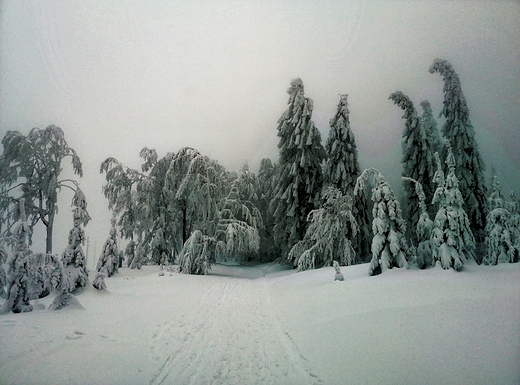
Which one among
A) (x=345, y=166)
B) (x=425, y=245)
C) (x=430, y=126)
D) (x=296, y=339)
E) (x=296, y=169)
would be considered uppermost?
(x=430, y=126)

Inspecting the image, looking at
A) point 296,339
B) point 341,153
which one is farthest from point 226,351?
point 341,153

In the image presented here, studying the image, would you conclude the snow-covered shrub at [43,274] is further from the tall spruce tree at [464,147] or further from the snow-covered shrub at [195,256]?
the tall spruce tree at [464,147]

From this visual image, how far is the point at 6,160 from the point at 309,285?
5.79 m

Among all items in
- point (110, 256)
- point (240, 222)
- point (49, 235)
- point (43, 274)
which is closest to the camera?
point (43, 274)

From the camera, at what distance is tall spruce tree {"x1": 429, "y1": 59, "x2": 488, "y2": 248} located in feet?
16.2

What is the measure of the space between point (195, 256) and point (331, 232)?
4.47 metres

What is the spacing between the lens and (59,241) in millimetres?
4797

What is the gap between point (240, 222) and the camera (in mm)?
10820

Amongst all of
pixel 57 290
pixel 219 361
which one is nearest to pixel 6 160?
pixel 57 290

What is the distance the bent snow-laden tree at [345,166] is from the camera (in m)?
6.49

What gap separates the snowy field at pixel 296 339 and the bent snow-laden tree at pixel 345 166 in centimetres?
341

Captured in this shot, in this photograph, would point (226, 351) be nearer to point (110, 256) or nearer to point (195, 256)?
point (110, 256)

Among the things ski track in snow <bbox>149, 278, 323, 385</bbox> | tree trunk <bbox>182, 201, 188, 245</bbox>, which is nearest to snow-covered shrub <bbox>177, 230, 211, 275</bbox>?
tree trunk <bbox>182, 201, 188, 245</bbox>

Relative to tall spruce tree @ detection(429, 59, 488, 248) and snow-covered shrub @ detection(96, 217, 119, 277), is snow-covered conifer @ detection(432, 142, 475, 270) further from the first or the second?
snow-covered shrub @ detection(96, 217, 119, 277)
